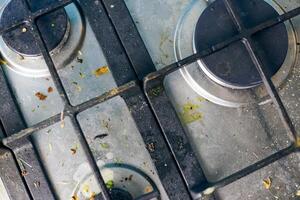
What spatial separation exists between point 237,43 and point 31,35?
1.24 ft

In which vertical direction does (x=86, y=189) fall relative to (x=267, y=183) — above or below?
above

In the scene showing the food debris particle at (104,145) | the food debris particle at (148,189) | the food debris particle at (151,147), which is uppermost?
the food debris particle at (104,145)

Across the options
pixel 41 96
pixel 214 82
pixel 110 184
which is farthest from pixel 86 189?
pixel 214 82

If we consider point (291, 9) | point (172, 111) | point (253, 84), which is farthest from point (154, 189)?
point (291, 9)

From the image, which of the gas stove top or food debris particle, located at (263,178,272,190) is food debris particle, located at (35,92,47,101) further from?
food debris particle, located at (263,178,272,190)

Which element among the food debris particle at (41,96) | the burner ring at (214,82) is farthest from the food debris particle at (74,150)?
the burner ring at (214,82)

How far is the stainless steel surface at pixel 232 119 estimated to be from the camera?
30.0 inches

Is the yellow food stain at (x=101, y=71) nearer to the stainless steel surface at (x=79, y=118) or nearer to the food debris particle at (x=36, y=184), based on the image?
the stainless steel surface at (x=79, y=118)

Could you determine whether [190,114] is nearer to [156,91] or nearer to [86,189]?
[156,91]

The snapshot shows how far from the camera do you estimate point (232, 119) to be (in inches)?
31.0

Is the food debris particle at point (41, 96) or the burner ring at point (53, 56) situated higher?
the burner ring at point (53, 56)

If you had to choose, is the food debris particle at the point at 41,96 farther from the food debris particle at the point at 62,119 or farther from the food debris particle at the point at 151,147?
the food debris particle at the point at 151,147

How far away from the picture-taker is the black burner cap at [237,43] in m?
0.76

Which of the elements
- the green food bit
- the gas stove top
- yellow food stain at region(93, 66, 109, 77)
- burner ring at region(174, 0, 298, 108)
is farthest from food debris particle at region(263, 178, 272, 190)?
yellow food stain at region(93, 66, 109, 77)
